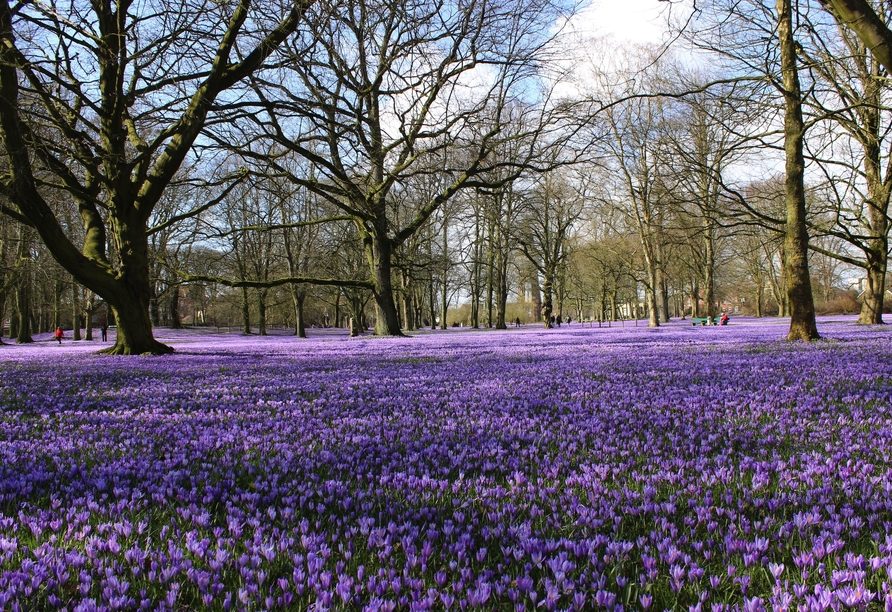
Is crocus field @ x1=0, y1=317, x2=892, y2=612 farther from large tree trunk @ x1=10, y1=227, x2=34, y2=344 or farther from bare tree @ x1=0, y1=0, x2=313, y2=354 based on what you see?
large tree trunk @ x1=10, y1=227, x2=34, y2=344

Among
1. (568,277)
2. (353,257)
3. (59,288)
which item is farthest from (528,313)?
(59,288)

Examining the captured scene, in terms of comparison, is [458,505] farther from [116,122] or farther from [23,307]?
[23,307]

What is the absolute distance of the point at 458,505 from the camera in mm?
2336

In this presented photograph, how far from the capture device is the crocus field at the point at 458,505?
5.20ft

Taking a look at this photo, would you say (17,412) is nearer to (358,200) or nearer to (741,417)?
(741,417)

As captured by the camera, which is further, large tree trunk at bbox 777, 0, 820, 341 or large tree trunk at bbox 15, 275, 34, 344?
large tree trunk at bbox 15, 275, 34, 344

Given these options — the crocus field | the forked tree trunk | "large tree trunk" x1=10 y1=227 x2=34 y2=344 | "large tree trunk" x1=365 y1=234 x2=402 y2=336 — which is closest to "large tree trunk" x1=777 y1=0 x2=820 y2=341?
the crocus field

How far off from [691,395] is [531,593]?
4251mm

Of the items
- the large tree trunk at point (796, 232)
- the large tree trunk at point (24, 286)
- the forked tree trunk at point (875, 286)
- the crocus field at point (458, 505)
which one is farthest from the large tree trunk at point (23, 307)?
the forked tree trunk at point (875, 286)

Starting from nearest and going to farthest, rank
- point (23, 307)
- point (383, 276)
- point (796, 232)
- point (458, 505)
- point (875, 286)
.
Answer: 1. point (458, 505)
2. point (796, 232)
3. point (875, 286)
4. point (383, 276)
5. point (23, 307)

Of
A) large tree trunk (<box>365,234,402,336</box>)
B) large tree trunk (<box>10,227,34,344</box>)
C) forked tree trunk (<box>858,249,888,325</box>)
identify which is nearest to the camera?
forked tree trunk (<box>858,249,888,325</box>)

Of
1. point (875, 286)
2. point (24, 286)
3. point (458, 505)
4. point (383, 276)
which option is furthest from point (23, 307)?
point (875, 286)

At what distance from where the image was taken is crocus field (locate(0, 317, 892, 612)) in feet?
5.20

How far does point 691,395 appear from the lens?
202 inches
